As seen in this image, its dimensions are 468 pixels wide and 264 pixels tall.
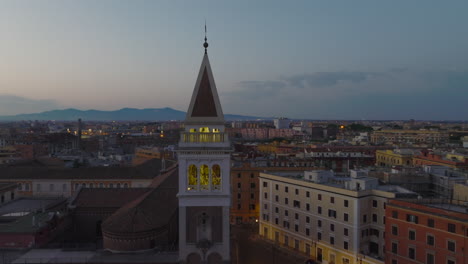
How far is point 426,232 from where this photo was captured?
35969mm

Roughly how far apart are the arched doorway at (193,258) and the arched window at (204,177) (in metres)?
4.73

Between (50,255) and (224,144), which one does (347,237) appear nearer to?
(224,144)

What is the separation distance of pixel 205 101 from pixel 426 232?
2553 cm

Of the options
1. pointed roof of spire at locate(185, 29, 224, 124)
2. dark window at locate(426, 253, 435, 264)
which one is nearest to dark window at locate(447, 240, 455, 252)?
dark window at locate(426, 253, 435, 264)

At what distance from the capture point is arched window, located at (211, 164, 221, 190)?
26484 millimetres

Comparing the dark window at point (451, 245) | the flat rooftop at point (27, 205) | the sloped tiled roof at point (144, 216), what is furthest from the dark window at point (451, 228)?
the flat rooftop at point (27, 205)

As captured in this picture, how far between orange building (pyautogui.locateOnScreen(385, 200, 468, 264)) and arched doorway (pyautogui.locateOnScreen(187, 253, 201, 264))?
22830mm

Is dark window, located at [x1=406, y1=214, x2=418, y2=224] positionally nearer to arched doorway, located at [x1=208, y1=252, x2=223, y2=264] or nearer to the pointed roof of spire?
arched doorway, located at [x1=208, y1=252, x2=223, y2=264]

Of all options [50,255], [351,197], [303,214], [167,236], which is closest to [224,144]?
[167,236]

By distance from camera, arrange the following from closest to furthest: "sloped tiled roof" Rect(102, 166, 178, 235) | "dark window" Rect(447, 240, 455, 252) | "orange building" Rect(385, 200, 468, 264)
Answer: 1. "sloped tiled roof" Rect(102, 166, 178, 235)
2. "orange building" Rect(385, 200, 468, 264)
3. "dark window" Rect(447, 240, 455, 252)

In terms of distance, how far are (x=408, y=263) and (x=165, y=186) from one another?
26189mm

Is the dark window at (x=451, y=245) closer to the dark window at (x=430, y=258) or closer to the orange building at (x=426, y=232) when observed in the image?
the orange building at (x=426, y=232)

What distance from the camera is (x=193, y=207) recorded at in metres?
26.2

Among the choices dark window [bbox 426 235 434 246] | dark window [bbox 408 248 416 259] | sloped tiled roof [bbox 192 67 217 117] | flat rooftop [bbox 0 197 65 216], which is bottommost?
dark window [bbox 408 248 416 259]
